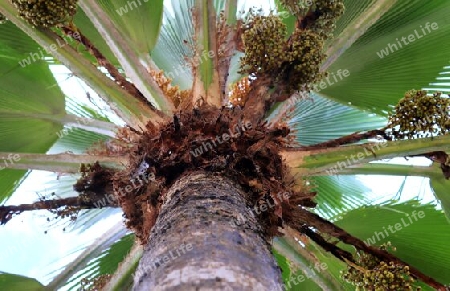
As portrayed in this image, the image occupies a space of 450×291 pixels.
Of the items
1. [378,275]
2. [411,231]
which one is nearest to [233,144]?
[378,275]

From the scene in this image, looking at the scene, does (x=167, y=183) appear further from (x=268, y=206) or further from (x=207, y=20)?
(x=207, y=20)

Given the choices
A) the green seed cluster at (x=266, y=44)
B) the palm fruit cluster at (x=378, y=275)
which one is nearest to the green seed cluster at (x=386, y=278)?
the palm fruit cluster at (x=378, y=275)

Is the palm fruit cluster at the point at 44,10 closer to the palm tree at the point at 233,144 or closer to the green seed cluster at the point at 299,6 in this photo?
the palm tree at the point at 233,144

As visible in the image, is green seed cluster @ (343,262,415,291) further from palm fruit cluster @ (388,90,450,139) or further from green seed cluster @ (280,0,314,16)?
green seed cluster @ (280,0,314,16)

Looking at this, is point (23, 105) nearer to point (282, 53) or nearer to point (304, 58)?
point (282, 53)

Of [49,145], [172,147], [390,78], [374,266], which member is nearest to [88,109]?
[49,145]

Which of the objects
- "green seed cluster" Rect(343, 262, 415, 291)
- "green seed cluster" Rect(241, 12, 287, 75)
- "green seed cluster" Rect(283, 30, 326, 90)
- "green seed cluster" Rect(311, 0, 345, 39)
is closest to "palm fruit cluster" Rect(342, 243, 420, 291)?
"green seed cluster" Rect(343, 262, 415, 291)
